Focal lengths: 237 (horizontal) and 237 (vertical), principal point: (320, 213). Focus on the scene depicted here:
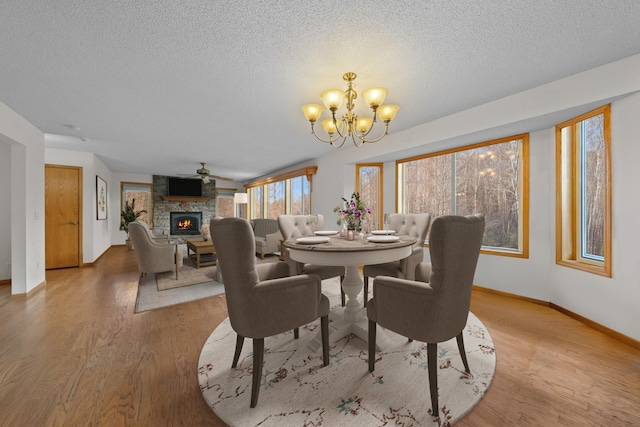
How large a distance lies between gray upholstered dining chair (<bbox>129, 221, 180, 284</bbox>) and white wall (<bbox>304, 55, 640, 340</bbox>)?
9.30ft

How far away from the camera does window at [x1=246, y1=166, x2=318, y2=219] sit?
5815 mm

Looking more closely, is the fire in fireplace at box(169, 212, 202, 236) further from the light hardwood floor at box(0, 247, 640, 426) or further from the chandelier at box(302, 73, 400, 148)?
the chandelier at box(302, 73, 400, 148)

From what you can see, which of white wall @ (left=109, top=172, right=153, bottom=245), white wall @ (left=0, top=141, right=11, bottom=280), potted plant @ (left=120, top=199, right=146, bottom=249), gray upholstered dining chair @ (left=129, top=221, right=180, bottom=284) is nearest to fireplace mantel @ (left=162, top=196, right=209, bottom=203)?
potted plant @ (left=120, top=199, right=146, bottom=249)

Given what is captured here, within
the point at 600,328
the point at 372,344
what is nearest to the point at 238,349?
the point at 372,344

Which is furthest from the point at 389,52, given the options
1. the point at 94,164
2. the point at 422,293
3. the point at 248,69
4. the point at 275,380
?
the point at 94,164

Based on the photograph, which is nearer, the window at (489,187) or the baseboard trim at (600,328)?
the baseboard trim at (600,328)

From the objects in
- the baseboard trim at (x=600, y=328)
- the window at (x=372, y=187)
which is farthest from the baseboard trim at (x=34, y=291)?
the baseboard trim at (x=600, y=328)

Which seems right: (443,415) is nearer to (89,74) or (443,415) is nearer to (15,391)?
(15,391)

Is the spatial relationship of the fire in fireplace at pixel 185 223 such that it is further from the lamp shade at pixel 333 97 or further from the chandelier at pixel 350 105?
the lamp shade at pixel 333 97

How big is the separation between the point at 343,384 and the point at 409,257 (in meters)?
1.21

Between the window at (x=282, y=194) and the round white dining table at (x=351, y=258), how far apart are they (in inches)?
142

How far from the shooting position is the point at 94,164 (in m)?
4.87

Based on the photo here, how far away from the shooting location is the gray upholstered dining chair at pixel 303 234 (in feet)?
7.43

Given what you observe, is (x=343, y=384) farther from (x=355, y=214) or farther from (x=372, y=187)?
(x=372, y=187)
